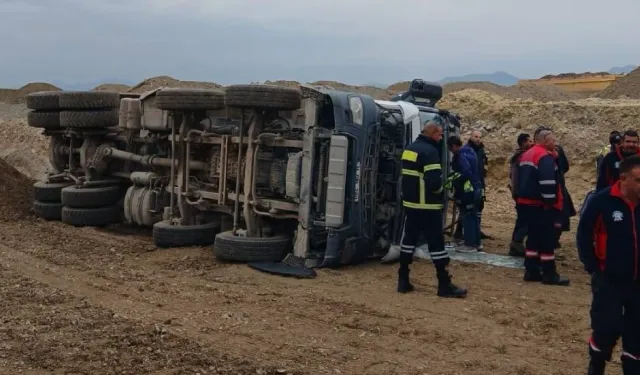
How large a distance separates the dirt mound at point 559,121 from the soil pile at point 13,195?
1001 centimetres

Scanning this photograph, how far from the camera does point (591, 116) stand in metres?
17.7

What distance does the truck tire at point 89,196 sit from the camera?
10586 mm

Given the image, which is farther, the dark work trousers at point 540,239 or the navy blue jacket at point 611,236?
the dark work trousers at point 540,239

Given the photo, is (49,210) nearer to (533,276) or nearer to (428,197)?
(428,197)

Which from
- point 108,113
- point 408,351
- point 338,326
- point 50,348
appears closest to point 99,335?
point 50,348

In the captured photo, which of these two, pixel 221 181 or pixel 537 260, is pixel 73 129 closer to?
pixel 221 181

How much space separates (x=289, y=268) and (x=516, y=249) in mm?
3036

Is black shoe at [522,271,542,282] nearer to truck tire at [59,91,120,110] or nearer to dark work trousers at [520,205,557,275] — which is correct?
dark work trousers at [520,205,557,275]

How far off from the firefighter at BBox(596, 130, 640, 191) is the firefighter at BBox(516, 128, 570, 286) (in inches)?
22.8

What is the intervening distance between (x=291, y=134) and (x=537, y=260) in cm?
305

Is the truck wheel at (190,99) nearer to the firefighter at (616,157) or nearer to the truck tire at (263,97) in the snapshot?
the truck tire at (263,97)

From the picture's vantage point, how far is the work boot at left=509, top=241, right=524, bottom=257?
9359mm

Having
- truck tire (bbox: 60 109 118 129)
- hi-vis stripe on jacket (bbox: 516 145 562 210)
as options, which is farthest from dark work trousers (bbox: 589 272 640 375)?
truck tire (bbox: 60 109 118 129)

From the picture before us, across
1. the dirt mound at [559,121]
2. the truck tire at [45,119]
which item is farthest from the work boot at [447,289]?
the dirt mound at [559,121]
